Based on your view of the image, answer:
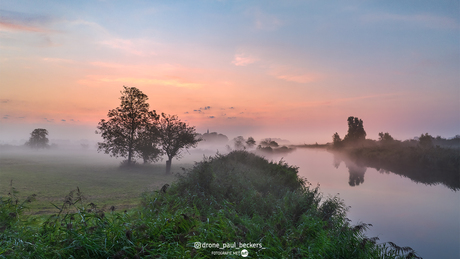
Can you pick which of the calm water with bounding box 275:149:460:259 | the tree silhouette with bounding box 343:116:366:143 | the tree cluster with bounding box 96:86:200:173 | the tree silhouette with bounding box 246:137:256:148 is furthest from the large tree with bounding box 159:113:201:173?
the tree silhouette with bounding box 343:116:366:143

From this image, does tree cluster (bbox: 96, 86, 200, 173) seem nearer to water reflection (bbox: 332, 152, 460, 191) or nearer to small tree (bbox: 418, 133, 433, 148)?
water reflection (bbox: 332, 152, 460, 191)

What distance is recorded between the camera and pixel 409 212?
16.3 metres

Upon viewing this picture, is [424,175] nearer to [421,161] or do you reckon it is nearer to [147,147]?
[421,161]

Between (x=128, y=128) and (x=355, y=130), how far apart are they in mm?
57588

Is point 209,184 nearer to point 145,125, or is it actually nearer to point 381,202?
point 381,202

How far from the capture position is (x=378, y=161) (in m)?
42.2

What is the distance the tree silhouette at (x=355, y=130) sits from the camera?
206ft

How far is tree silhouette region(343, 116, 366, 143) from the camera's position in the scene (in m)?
62.9

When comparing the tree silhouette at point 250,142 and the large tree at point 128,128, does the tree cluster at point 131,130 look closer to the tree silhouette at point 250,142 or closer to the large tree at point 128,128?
the large tree at point 128,128

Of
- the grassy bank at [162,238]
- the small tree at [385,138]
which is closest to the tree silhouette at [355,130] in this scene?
the small tree at [385,138]

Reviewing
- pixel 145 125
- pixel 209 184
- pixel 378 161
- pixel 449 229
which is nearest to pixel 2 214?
pixel 209 184

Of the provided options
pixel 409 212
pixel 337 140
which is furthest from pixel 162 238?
pixel 337 140

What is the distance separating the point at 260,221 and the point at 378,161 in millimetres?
42361

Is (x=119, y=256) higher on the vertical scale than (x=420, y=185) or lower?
higher
